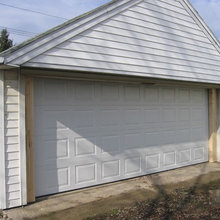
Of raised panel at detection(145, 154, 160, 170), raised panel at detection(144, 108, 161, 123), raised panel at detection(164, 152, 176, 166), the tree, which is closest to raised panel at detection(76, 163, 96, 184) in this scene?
raised panel at detection(145, 154, 160, 170)

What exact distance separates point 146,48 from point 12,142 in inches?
126

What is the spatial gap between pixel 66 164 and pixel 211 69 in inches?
174

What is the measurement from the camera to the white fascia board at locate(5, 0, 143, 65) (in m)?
4.14

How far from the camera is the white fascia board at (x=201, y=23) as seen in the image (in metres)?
6.82

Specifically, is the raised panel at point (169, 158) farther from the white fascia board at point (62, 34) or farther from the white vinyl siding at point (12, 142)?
the white vinyl siding at point (12, 142)

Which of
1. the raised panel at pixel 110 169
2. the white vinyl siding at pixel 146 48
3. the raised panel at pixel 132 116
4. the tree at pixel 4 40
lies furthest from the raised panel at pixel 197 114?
the tree at pixel 4 40

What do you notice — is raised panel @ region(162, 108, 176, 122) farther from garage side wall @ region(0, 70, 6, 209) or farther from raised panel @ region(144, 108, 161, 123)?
garage side wall @ region(0, 70, 6, 209)

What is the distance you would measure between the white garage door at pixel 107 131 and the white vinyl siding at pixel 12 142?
469 millimetres

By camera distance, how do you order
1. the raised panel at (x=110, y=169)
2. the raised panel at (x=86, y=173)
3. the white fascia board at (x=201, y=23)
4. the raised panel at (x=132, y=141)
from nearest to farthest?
the raised panel at (x=86, y=173), the raised panel at (x=110, y=169), the raised panel at (x=132, y=141), the white fascia board at (x=201, y=23)

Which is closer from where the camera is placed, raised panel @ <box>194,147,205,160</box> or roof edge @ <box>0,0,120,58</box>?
roof edge @ <box>0,0,120,58</box>

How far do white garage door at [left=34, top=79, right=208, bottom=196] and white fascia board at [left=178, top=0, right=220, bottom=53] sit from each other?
144cm

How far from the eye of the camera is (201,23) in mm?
7105

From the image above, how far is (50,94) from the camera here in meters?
5.32

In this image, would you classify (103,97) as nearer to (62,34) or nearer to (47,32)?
(62,34)
